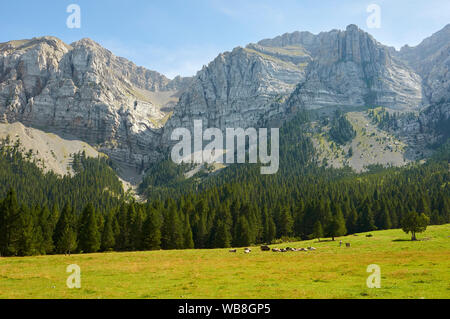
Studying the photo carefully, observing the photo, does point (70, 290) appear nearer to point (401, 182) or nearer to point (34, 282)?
point (34, 282)

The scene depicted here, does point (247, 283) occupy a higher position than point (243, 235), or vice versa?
point (247, 283)

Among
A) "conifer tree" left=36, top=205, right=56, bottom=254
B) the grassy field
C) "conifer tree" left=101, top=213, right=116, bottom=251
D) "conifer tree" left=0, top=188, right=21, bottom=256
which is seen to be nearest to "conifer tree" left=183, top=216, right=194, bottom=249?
"conifer tree" left=101, top=213, right=116, bottom=251

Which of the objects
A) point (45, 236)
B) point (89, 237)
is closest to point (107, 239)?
point (89, 237)

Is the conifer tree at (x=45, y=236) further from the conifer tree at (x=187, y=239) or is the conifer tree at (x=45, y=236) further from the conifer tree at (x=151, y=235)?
the conifer tree at (x=187, y=239)

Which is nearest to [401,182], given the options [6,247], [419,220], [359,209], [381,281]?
[359,209]

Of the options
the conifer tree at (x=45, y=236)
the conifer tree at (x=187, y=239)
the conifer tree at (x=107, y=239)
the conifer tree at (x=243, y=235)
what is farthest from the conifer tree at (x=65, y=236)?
the conifer tree at (x=243, y=235)

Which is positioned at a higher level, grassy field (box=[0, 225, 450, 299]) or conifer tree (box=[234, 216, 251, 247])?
grassy field (box=[0, 225, 450, 299])

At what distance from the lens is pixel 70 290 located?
88.4ft

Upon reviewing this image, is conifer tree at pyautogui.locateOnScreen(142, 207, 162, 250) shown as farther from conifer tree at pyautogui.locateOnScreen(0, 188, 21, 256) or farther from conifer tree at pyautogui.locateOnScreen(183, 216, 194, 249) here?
conifer tree at pyautogui.locateOnScreen(0, 188, 21, 256)

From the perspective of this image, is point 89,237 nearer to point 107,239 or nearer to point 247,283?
point 107,239

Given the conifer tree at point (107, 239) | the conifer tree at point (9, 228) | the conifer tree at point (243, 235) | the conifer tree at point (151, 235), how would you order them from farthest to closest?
the conifer tree at point (243, 235) < the conifer tree at point (151, 235) < the conifer tree at point (107, 239) < the conifer tree at point (9, 228)
